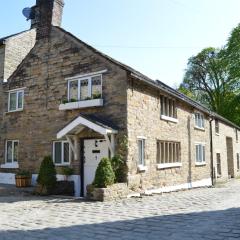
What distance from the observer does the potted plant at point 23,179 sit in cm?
1803

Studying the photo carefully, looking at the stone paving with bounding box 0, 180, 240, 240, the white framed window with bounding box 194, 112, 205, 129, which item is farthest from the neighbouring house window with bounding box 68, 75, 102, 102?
the white framed window with bounding box 194, 112, 205, 129

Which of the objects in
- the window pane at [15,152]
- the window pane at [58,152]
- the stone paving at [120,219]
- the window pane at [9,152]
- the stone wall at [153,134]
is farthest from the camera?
the window pane at [9,152]

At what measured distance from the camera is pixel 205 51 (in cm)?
5253

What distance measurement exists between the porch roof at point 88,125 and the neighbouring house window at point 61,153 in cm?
161

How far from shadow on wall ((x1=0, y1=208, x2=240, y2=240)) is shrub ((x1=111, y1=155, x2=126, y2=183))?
553 cm

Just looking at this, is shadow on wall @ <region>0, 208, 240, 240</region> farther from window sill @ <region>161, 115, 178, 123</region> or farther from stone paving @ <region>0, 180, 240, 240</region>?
window sill @ <region>161, 115, 178, 123</region>

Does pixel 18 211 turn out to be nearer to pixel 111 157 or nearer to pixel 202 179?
pixel 111 157

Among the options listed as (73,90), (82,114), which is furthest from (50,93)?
(82,114)

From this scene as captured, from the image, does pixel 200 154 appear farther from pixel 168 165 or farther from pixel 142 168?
pixel 142 168

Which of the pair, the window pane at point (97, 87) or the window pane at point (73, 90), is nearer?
the window pane at point (97, 87)

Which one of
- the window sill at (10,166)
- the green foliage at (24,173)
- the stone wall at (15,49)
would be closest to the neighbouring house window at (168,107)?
the green foliage at (24,173)

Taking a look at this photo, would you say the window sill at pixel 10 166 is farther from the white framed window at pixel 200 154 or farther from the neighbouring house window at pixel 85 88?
the white framed window at pixel 200 154

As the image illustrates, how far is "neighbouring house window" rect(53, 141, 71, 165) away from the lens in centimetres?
1773

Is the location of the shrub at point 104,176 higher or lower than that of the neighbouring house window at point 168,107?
lower
